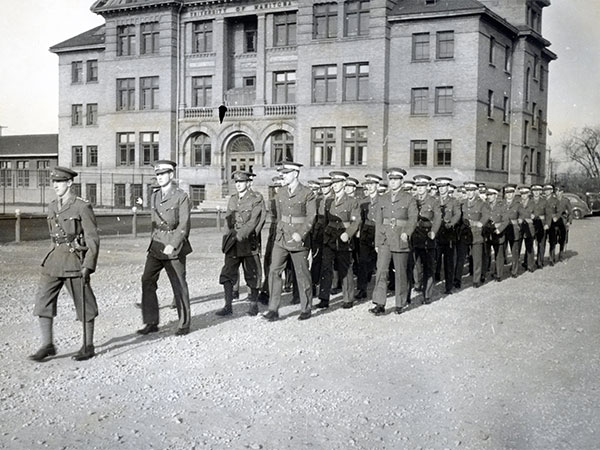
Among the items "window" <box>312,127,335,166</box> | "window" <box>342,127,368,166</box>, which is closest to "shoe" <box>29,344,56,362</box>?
"window" <box>342,127,368,166</box>

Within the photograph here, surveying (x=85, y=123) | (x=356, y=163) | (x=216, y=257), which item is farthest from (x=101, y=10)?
(x=216, y=257)

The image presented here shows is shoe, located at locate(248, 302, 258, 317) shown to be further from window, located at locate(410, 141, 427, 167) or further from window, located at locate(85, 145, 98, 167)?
window, located at locate(85, 145, 98, 167)

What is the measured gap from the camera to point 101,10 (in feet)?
145

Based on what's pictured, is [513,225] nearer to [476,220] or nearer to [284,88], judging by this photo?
[476,220]

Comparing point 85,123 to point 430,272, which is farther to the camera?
point 85,123

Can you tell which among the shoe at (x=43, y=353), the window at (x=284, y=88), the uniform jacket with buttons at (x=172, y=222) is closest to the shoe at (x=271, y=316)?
the uniform jacket with buttons at (x=172, y=222)

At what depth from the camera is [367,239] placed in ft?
40.5

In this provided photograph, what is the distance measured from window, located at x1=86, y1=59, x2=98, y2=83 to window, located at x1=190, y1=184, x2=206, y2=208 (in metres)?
10.7

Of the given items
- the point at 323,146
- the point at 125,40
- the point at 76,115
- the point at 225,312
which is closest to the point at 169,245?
the point at 225,312

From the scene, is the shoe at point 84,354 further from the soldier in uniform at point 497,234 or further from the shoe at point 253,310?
the soldier in uniform at point 497,234

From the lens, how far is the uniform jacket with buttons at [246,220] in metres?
9.94

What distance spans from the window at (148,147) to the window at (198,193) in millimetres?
3277

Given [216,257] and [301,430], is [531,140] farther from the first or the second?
[301,430]

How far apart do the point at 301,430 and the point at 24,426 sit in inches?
82.0
